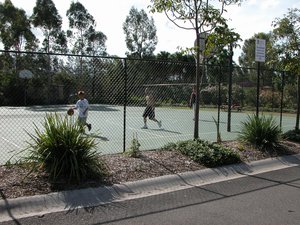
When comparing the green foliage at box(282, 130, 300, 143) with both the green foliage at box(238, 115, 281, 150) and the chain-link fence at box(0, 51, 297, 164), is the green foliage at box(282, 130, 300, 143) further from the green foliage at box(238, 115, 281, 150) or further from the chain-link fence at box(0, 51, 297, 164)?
the chain-link fence at box(0, 51, 297, 164)

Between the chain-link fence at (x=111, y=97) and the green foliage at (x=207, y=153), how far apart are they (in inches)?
61.7

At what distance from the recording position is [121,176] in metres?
7.49

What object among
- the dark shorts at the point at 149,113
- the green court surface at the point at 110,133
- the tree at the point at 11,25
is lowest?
the green court surface at the point at 110,133

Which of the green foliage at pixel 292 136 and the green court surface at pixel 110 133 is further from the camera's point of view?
the green foliage at pixel 292 136

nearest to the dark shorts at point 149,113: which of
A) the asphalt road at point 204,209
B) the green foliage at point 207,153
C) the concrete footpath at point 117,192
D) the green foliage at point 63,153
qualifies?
the green foliage at point 207,153

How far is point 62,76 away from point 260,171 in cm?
993

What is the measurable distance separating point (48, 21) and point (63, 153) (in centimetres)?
3926

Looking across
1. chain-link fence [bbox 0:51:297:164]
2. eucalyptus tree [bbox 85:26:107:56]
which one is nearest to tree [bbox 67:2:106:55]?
eucalyptus tree [bbox 85:26:107:56]

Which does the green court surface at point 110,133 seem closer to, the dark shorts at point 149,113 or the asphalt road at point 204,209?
the dark shorts at point 149,113

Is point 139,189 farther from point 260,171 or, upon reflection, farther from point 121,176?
point 260,171

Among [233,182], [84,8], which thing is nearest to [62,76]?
[233,182]

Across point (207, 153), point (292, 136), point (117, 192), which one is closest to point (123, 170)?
point (117, 192)

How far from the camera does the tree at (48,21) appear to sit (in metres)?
42.7

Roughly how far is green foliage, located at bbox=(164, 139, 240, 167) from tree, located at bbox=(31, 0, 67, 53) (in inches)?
1460
